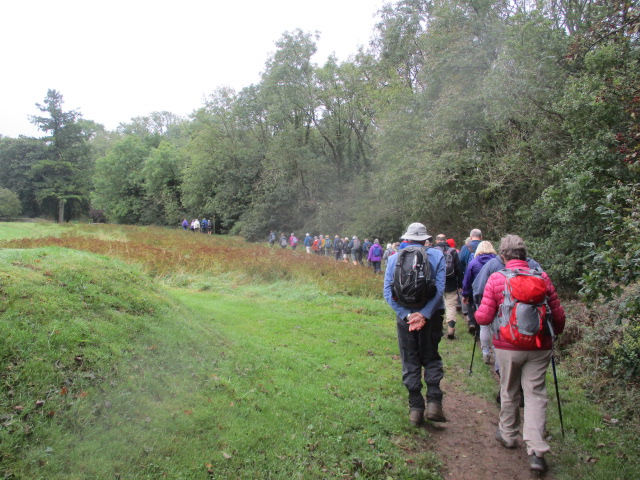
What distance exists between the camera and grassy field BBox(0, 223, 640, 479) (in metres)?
2.97

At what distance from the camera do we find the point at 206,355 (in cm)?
503

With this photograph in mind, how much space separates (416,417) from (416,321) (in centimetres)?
105

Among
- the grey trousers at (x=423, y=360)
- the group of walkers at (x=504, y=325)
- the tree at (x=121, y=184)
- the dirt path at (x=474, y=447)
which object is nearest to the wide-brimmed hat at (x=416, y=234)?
the group of walkers at (x=504, y=325)

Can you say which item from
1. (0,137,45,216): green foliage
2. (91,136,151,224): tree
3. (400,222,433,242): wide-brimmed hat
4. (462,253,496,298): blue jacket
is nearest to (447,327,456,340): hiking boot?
(462,253,496,298): blue jacket

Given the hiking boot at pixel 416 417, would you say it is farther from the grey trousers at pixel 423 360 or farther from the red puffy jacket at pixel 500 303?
the red puffy jacket at pixel 500 303

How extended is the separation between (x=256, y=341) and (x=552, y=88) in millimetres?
12627

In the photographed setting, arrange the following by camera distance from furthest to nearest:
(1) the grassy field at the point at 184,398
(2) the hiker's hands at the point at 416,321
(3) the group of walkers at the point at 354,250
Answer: (3) the group of walkers at the point at 354,250 < (2) the hiker's hands at the point at 416,321 < (1) the grassy field at the point at 184,398

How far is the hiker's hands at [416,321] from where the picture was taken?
412cm

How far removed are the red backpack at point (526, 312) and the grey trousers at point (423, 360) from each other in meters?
0.77

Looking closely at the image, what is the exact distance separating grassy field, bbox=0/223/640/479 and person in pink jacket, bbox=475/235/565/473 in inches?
14.3

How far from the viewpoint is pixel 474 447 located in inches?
157

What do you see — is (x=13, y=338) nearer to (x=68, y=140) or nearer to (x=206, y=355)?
(x=206, y=355)

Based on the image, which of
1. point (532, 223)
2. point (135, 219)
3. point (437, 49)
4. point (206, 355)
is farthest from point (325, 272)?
point (135, 219)

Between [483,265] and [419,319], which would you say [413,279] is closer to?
[419,319]
